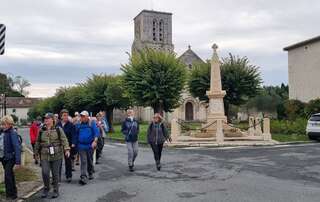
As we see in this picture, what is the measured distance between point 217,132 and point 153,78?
402 inches

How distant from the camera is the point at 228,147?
22078 mm

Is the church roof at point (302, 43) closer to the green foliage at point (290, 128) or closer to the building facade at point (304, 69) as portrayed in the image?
the building facade at point (304, 69)

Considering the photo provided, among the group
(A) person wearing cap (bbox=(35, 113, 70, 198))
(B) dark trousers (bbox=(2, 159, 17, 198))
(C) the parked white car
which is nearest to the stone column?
(C) the parked white car

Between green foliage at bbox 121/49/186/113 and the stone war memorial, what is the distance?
5.78 meters

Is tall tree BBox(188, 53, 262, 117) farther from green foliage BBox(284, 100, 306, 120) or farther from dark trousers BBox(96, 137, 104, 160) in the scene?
dark trousers BBox(96, 137, 104, 160)

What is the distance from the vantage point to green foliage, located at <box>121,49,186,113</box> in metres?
32.6

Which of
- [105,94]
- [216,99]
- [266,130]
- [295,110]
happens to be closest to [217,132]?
[266,130]

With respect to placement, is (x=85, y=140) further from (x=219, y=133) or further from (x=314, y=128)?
(x=314, y=128)

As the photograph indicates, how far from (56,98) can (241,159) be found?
57316 mm

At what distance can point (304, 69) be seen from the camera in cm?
4666

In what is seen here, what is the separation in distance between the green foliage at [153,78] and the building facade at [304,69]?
54.5ft

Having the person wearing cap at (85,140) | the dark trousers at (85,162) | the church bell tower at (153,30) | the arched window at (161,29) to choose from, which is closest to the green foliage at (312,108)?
the dark trousers at (85,162)

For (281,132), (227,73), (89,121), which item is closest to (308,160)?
(89,121)

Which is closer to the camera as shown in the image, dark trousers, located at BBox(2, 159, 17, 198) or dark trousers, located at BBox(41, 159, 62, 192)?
dark trousers, located at BBox(2, 159, 17, 198)
